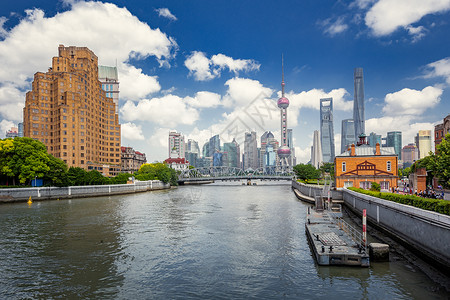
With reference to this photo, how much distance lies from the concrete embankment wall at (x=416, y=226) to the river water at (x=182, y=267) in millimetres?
1869

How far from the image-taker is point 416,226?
23.1m

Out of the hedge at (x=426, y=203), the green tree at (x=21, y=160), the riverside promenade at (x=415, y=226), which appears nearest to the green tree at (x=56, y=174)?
the green tree at (x=21, y=160)

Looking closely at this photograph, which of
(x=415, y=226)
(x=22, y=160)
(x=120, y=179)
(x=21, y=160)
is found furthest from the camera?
(x=120, y=179)

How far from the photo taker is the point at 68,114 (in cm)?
11138

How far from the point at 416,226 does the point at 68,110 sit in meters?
117

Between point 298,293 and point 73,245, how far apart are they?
2101cm

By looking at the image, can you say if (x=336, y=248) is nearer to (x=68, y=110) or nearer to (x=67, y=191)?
(x=67, y=191)

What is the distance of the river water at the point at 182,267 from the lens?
1731 centimetres

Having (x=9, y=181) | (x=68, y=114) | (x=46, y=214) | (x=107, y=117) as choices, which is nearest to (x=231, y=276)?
(x=46, y=214)

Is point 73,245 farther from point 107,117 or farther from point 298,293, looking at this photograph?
point 107,117

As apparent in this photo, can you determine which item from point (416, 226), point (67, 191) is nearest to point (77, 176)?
point (67, 191)

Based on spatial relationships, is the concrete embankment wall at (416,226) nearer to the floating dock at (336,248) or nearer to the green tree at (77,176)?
the floating dock at (336,248)

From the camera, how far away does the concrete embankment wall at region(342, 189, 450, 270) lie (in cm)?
1880

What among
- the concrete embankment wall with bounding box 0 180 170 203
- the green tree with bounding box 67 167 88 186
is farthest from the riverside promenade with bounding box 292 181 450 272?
the green tree with bounding box 67 167 88 186
